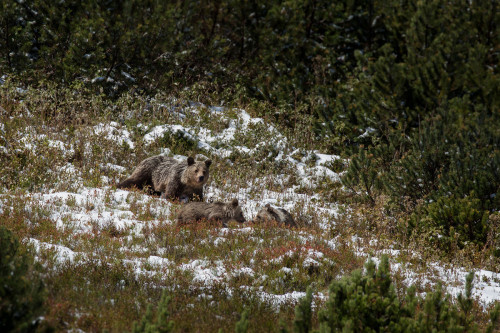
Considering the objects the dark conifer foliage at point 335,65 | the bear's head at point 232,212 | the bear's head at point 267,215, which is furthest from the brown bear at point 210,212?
the dark conifer foliage at point 335,65

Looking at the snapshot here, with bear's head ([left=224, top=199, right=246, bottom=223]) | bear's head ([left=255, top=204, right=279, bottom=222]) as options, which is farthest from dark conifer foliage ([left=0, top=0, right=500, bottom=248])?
bear's head ([left=224, top=199, right=246, bottom=223])

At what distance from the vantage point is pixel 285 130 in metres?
15.2

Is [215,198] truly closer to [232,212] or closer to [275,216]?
[232,212]

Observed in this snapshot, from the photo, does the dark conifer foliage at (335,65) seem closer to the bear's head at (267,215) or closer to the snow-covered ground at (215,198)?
the snow-covered ground at (215,198)

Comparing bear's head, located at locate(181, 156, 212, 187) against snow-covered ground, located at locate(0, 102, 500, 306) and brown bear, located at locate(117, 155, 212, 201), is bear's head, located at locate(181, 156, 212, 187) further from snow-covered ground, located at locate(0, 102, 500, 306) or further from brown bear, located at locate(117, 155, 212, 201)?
snow-covered ground, located at locate(0, 102, 500, 306)

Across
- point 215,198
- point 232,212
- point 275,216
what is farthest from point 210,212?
point 215,198

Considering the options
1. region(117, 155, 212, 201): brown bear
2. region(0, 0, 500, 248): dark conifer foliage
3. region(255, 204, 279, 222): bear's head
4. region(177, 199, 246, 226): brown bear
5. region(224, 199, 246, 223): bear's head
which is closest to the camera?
region(177, 199, 246, 226): brown bear

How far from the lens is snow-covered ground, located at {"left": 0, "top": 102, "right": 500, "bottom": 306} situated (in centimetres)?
698

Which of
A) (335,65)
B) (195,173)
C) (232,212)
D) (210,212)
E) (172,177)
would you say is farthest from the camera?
(335,65)

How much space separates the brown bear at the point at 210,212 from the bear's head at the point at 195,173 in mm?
942

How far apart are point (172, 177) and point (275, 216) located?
111 inches

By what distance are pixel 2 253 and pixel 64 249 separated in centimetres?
285

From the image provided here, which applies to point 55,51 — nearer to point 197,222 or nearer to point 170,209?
point 170,209

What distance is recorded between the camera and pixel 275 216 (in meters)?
9.79
